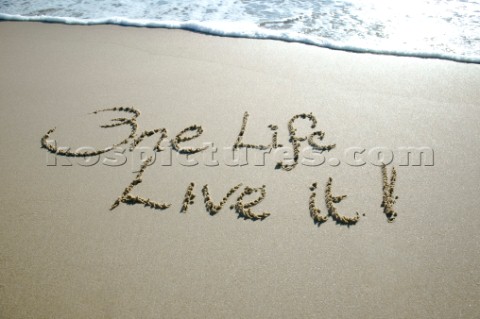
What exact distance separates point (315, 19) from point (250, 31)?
67cm

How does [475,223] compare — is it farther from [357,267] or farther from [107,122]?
[107,122]

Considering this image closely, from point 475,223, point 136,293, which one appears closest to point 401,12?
point 475,223

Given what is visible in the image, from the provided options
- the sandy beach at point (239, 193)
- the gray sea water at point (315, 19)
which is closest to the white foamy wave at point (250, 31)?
the gray sea water at point (315, 19)

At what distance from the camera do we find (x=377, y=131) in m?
2.03

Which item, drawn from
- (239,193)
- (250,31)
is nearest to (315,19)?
(250,31)

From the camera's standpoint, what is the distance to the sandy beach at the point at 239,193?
4.49ft

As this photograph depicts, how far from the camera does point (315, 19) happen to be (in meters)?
3.32

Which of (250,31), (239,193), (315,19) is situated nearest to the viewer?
(239,193)

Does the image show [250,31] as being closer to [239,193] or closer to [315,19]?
[315,19]

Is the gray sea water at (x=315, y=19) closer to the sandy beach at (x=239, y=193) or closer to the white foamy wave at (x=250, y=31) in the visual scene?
the white foamy wave at (x=250, y=31)

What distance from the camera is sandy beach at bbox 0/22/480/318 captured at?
1369mm

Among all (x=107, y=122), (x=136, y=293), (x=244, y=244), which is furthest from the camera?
(x=107, y=122)

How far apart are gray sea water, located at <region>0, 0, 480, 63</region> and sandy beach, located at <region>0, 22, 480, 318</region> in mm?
257

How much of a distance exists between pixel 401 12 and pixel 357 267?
272 cm
